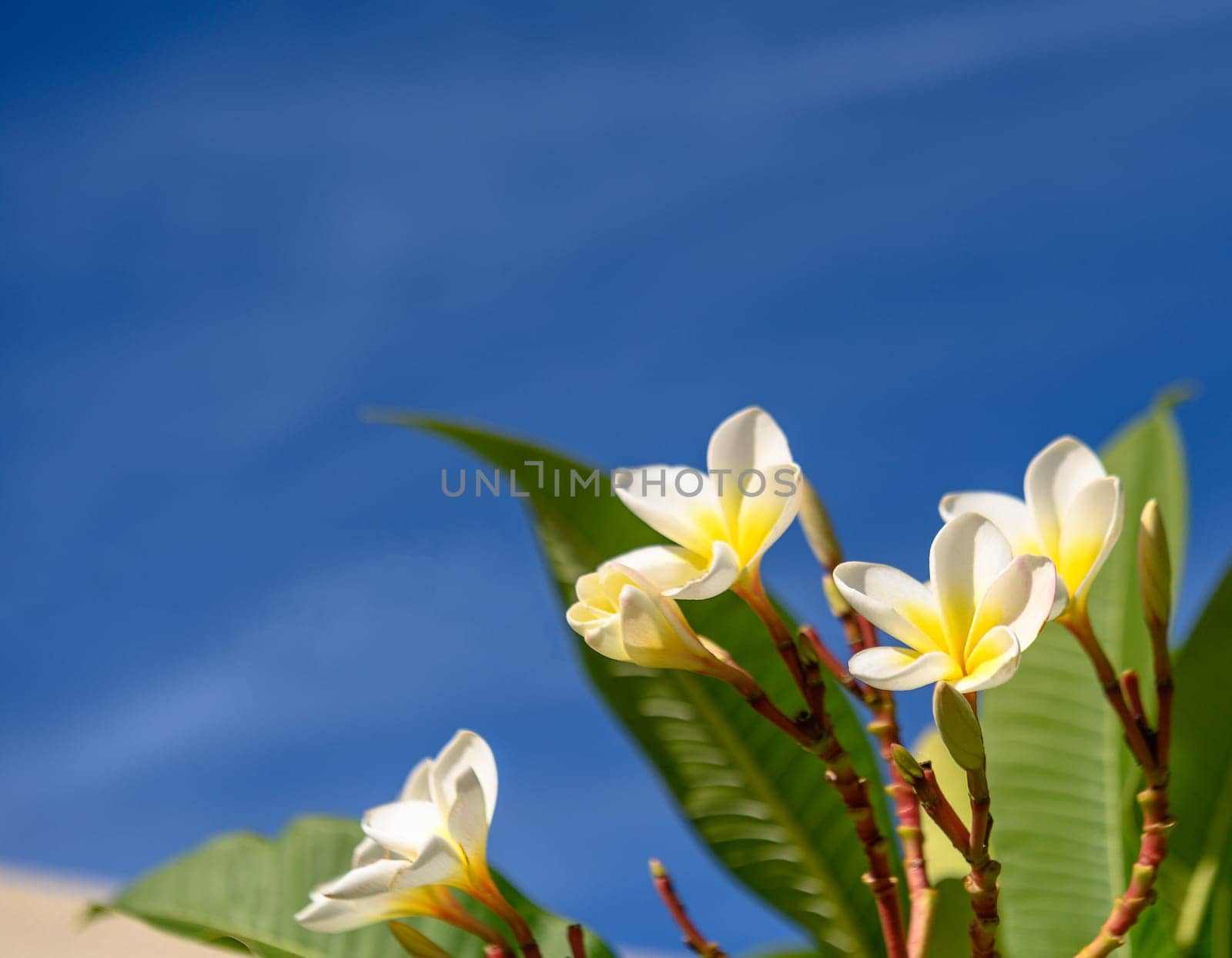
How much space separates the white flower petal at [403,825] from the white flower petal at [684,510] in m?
0.18

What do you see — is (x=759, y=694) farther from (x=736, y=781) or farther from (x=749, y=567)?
(x=736, y=781)

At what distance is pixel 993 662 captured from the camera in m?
0.43

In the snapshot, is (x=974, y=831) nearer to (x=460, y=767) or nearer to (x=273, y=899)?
(x=460, y=767)

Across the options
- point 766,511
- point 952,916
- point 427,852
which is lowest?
point 952,916

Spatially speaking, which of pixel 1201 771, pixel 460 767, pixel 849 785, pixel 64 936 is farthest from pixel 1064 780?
pixel 64 936

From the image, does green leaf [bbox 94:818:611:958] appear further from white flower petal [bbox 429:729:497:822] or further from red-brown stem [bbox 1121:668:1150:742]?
red-brown stem [bbox 1121:668:1150:742]

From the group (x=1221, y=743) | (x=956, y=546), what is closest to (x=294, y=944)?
(x=956, y=546)

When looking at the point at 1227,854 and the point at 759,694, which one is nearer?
the point at 759,694

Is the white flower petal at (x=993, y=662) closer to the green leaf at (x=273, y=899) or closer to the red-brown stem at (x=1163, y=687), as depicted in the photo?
the red-brown stem at (x=1163, y=687)

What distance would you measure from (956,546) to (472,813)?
252mm

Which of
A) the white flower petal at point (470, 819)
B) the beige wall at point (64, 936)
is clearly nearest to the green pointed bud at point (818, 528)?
the white flower petal at point (470, 819)

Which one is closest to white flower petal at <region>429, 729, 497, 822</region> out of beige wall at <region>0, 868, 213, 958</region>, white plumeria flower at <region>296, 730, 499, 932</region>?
white plumeria flower at <region>296, 730, 499, 932</region>

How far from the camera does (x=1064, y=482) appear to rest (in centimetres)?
53

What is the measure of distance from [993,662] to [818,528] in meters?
0.19
